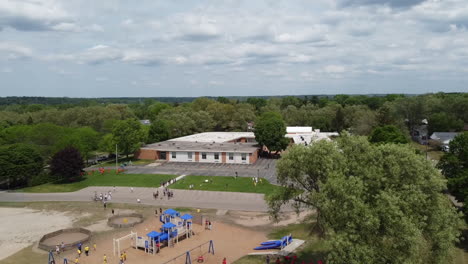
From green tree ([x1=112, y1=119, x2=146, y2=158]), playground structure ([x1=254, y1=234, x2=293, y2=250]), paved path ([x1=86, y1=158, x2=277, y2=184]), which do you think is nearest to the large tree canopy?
playground structure ([x1=254, y1=234, x2=293, y2=250])

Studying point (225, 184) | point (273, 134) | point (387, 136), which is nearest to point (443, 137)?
point (387, 136)

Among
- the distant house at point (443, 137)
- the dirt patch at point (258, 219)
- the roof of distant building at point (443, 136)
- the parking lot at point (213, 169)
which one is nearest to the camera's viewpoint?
the dirt patch at point (258, 219)

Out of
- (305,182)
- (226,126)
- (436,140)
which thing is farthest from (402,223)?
(226,126)

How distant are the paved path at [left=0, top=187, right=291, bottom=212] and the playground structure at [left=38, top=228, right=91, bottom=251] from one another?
29.5 ft

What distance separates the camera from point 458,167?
31234 mm

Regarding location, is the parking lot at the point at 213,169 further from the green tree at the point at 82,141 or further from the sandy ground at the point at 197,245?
the sandy ground at the point at 197,245

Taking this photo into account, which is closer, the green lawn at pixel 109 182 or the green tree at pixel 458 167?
the green tree at pixel 458 167

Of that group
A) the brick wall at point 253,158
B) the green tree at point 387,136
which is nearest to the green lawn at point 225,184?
the brick wall at point 253,158

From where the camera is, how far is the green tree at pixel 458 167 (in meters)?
28.8

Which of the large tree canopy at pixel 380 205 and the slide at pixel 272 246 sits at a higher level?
the large tree canopy at pixel 380 205

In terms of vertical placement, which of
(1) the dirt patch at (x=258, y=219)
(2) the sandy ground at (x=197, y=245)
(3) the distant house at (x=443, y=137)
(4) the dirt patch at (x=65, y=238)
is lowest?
(2) the sandy ground at (x=197, y=245)

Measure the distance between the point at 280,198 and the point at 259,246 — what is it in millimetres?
6460

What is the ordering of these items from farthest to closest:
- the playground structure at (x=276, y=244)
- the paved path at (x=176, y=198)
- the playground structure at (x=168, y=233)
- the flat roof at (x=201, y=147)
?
1. the flat roof at (x=201, y=147)
2. the paved path at (x=176, y=198)
3. the playground structure at (x=168, y=233)
4. the playground structure at (x=276, y=244)

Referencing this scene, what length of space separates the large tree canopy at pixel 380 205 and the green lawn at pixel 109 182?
105 ft
